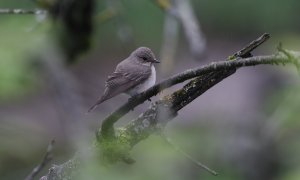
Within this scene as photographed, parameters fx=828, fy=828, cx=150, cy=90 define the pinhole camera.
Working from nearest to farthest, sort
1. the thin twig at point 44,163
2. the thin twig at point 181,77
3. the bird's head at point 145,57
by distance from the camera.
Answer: the thin twig at point 181,77
the thin twig at point 44,163
the bird's head at point 145,57

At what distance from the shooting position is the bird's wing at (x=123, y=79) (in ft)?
14.4

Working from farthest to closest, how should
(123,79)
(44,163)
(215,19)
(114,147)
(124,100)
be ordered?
1. (215,19)
2. (124,100)
3. (123,79)
4. (44,163)
5. (114,147)

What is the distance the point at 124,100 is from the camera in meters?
5.17

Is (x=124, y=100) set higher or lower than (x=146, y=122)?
lower

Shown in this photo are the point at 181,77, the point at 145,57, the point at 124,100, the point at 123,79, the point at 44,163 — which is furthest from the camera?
the point at 124,100

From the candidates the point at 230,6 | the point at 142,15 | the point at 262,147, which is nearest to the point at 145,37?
the point at 142,15

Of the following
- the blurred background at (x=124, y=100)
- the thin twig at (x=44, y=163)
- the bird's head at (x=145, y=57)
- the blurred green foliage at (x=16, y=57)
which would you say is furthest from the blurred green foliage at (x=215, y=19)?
the blurred green foliage at (x=16, y=57)

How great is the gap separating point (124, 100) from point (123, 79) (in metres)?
0.73

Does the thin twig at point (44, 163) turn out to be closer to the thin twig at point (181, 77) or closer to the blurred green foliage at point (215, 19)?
the thin twig at point (181, 77)

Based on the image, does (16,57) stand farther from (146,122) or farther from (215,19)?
(215,19)

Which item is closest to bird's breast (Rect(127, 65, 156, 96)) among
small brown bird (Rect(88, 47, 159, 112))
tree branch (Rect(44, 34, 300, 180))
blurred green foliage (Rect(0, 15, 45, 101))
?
small brown bird (Rect(88, 47, 159, 112))

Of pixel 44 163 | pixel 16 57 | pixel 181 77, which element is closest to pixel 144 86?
pixel 44 163

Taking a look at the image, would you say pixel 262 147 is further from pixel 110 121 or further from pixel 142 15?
pixel 142 15

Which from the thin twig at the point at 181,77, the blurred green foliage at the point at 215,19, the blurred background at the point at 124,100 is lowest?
the blurred green foliage at the point at 215,19
